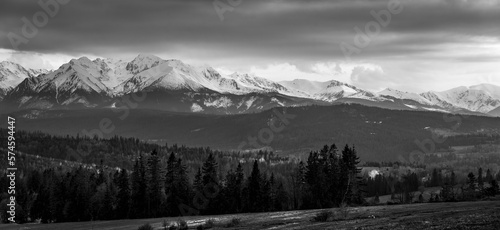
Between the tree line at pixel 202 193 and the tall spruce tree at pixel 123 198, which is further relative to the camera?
the tall spruce tree at pixel 123 198

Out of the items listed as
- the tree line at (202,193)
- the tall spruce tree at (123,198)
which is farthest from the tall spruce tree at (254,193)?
the tall spruce tree at (123,198)

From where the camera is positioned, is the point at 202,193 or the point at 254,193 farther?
the point at 202,193

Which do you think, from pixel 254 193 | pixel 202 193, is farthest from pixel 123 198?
pixel 254 193

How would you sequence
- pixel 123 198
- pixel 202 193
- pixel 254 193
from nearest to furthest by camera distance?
pixel 254 193 < pixel 202 193 < pixel 123 198

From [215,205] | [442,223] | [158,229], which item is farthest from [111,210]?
[442,223]

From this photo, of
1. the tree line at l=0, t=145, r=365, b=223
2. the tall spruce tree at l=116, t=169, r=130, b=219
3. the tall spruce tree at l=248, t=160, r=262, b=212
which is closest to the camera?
the tree line at l=0, t=145, r=365, b=223

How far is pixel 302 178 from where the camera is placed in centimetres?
12650

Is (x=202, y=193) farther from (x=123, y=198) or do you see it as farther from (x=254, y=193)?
(x=123, y=198)

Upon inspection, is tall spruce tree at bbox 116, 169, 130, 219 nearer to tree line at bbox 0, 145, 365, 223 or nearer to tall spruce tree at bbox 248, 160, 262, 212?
tree line at bbox 0, 145, 365, 223

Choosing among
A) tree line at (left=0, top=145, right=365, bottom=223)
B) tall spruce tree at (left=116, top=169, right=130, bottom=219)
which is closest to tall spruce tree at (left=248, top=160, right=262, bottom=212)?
tree line at (left=0, top=145, right=365, bottom=223)

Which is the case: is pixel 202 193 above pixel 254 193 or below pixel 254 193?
above

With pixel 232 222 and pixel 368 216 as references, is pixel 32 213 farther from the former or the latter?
pixel 368 216

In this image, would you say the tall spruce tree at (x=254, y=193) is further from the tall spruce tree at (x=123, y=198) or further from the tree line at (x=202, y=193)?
the tall spruce tree at (x=123, y=198)

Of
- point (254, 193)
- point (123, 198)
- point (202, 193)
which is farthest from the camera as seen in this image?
point (123, 198)
